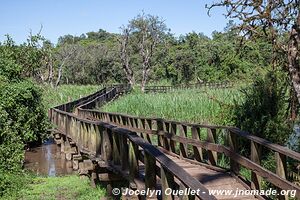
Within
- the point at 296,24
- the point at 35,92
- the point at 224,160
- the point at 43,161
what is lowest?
the point at 43,161

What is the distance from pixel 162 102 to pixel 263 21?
47.7 ft

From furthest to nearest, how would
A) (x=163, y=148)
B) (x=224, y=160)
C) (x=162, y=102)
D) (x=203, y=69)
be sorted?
(x=203, y=69)
(x=162, y=102)
(x=163, y=148)
(x=224, y=160)

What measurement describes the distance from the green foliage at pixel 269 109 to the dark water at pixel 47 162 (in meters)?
6.53

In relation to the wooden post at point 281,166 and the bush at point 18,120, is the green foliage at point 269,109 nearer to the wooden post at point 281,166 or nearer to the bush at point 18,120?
the wooden post at point 281,166

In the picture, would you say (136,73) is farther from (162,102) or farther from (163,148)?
(163,148)

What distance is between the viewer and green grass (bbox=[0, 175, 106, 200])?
32.7 feet

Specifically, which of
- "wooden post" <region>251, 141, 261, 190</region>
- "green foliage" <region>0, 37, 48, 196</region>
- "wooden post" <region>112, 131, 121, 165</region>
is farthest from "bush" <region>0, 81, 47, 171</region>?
"wooden post" <region>251, 141, 261, 190</region>

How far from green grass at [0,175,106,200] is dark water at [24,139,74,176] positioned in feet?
7.08

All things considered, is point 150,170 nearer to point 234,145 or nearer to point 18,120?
point 234,145

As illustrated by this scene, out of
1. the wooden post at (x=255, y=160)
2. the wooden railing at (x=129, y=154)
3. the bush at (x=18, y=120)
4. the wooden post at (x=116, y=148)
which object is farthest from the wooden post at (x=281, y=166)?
the bush at (x=18, y=120)

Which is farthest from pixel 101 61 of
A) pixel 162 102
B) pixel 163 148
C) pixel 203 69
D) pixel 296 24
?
pixel 296 24

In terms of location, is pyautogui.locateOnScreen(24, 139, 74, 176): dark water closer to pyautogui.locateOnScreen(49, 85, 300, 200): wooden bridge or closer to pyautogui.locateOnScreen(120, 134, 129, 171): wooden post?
pyautogui.locateOnScreen(49, 85, 300, 200): wooden bridge

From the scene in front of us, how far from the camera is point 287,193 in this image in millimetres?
5367

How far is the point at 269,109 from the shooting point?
10.1 metres
